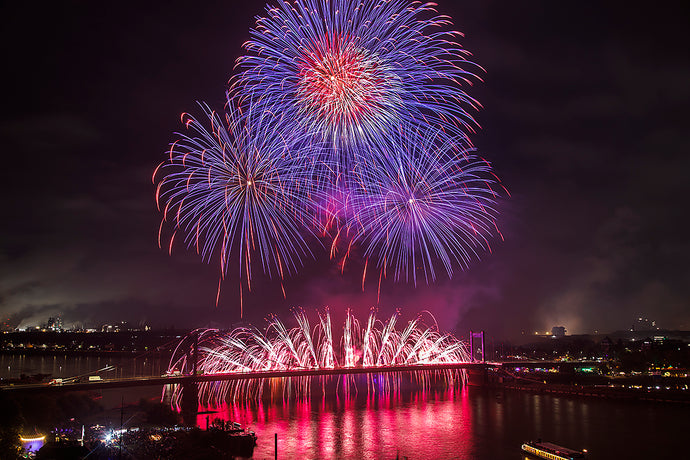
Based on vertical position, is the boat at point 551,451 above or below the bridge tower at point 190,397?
below

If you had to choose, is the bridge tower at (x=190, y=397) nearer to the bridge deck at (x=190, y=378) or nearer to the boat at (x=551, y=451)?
the bridge deck at (x=190, y=378)

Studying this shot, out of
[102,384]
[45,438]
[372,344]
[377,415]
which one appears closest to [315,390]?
[372,344]

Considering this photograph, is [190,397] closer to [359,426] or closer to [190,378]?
[190,378]

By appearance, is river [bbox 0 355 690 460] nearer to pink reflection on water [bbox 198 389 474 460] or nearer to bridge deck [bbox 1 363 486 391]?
pink reflection on water [bbox 198 389 474 460]

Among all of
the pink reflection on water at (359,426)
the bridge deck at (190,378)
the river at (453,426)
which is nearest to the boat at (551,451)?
the river at (453,426)

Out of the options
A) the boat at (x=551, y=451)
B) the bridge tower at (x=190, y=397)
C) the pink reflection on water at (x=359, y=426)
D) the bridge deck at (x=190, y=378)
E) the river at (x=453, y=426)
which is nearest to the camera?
the boat at (x=551, y=451)

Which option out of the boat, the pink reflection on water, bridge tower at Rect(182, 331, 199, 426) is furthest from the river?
bridge tower at Rect(182, 331, 199, 426)
